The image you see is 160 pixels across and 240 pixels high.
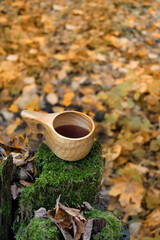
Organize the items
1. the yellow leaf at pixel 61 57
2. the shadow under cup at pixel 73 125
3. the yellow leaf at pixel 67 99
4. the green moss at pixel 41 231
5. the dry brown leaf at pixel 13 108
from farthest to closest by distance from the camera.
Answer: the yellow leaf at pixel 61 57, the yellow leaf at pixel 67 99, the dry brown leaf at pixel 13 108, the shadow under cup at pixel 73 125, the green moss at pixel 41 231

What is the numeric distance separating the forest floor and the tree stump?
0.35 metres

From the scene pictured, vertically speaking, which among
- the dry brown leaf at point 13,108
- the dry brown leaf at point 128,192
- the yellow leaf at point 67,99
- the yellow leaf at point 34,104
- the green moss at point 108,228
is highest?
the green moss at point 108,228

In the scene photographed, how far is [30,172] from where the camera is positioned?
140 cm

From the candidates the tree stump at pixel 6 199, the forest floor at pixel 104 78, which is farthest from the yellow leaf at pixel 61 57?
the tree stump at pixel 6 199

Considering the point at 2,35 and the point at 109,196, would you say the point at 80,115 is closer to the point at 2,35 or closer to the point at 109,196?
the point at 109,196

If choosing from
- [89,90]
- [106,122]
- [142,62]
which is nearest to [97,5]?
[142,62]

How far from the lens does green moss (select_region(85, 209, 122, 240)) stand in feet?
3.83

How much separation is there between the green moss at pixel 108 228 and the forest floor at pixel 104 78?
23.7 inches

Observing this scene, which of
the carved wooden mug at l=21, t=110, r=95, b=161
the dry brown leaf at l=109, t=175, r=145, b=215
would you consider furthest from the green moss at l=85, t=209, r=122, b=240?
the dry brown leaf at l=109, t=175, r=145, b=215

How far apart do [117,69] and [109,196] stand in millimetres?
1581

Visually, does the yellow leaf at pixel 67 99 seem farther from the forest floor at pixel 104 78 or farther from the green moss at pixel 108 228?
the green moss at pixel 108 228

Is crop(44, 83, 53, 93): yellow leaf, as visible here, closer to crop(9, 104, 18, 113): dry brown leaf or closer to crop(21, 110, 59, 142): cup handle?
crop(9, 104, 18, 113): dry brown leaf

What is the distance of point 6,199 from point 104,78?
84.1 inches

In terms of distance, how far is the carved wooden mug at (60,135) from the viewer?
1195 mm
